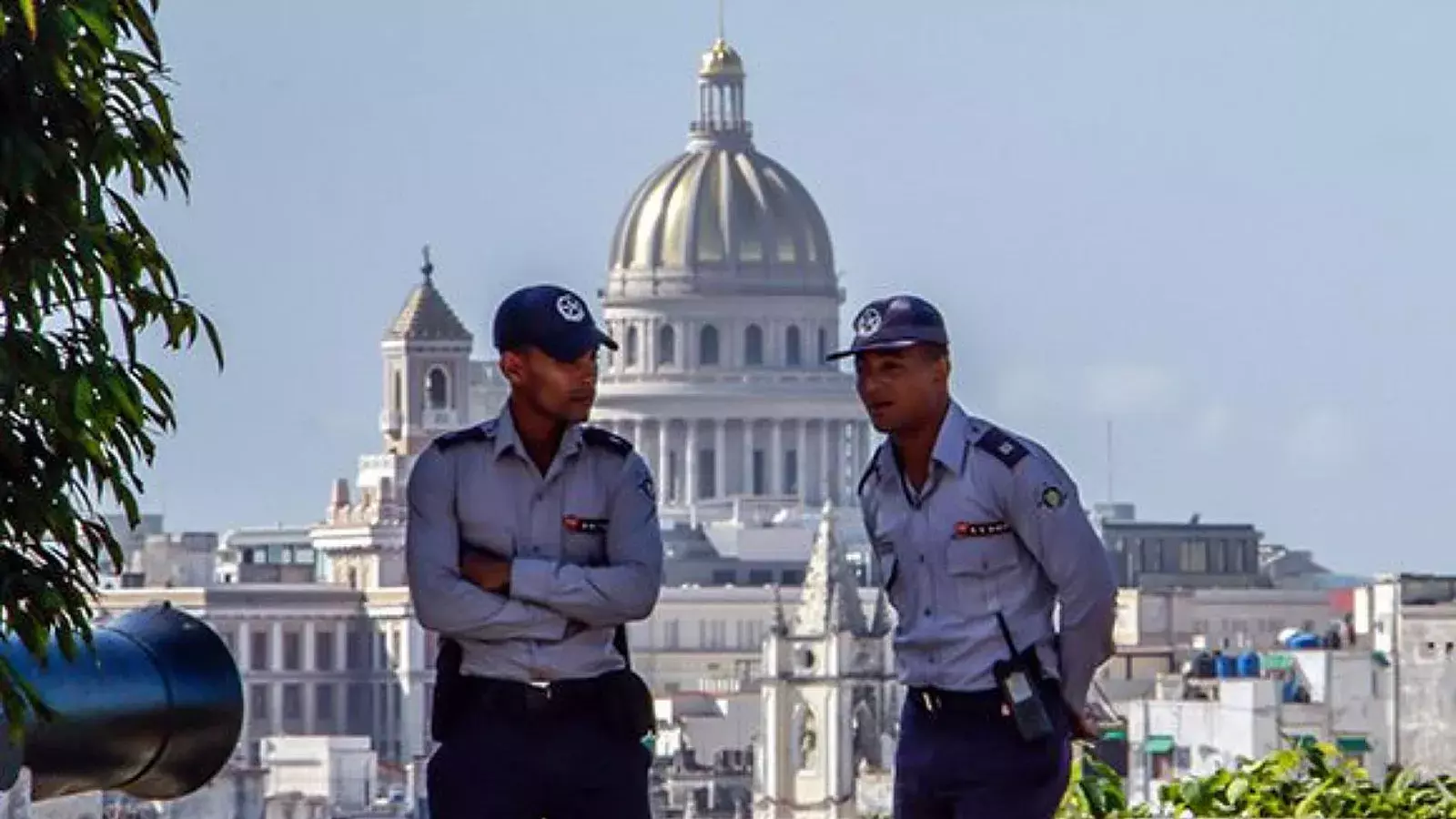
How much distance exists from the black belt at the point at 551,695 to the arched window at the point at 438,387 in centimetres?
17989

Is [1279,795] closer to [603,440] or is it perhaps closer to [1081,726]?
[1081,726]

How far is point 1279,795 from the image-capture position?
17.3 meters

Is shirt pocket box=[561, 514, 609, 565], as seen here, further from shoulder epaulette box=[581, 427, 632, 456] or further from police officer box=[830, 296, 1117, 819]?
police officer box=[830, 296, 1117, 819]

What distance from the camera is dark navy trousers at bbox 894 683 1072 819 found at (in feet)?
43.4

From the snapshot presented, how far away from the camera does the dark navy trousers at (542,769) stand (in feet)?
43.1

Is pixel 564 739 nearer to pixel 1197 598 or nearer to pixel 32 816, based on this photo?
pixel 32 816

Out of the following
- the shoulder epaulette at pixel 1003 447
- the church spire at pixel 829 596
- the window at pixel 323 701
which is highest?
the church spire at pixel 829 596

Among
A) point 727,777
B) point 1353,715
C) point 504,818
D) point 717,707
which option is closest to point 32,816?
point 504,818

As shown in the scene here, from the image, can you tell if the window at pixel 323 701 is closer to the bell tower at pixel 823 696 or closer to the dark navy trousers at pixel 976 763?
the bell tower at pixel 823 696

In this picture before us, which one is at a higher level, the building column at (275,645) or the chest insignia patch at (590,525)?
the building column at (275,645)

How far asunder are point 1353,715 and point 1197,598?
67912mm

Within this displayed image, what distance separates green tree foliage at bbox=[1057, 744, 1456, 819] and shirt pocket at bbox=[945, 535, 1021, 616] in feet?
11.9

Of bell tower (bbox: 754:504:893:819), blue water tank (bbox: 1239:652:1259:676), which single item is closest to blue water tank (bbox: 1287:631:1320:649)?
blue water tank (bbox: 1239:652:1259:676)

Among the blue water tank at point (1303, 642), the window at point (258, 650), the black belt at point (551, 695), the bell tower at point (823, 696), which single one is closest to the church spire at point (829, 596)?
the bell tower at point (823, 696)
